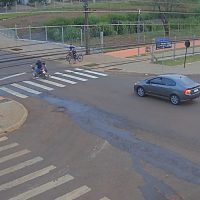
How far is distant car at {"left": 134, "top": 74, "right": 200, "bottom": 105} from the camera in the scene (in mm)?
21688

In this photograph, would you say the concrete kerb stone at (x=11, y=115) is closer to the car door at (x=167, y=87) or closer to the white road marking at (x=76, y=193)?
the white road marking at (x=76, y=193)

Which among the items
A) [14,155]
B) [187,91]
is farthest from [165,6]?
[14,155]

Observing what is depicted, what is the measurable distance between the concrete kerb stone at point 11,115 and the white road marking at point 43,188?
18.0 feet

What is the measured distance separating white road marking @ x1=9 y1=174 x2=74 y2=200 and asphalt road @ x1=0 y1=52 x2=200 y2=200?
68mm

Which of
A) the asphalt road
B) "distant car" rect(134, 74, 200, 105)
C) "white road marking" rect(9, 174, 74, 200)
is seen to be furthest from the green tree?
"white road marking" rect(9, 174, 74, 200)

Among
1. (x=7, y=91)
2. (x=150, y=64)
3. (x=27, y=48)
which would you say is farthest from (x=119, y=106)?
(x=27, y=48)

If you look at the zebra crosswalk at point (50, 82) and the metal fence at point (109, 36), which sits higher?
the metal fence at point (109, 36)

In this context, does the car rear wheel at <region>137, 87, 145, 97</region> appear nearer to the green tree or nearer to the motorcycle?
the motorcycle

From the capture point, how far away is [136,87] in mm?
23844

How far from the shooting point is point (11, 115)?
19766mm

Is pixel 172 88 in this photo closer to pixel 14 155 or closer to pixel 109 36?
pixel 14 155

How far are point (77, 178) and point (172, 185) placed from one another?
2.79 meters

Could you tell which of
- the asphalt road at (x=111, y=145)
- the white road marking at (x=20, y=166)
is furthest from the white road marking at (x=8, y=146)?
A: the white road marking at (x=20, y=166)

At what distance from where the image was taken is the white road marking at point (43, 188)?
11.8 m
